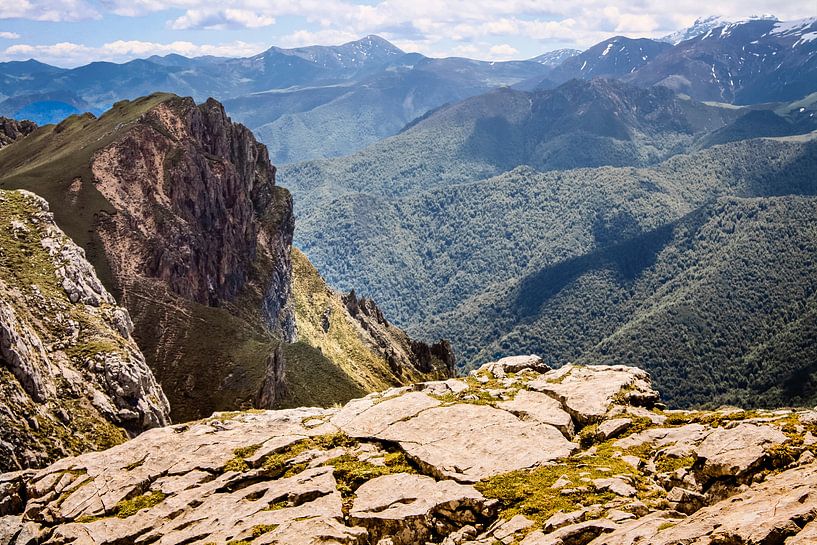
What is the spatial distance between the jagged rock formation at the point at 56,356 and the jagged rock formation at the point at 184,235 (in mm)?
19328

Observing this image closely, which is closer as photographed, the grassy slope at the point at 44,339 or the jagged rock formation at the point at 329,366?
the grassy slope at the point at 44,339

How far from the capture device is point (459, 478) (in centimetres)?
3719

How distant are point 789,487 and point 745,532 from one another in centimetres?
523

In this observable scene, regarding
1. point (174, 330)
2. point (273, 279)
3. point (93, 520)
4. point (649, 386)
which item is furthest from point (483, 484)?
point (273, 279)

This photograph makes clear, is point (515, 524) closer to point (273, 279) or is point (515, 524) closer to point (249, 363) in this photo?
point (249, 363)

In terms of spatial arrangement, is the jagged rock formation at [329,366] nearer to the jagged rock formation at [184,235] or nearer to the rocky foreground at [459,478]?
the jagged rock formation at [184,235]

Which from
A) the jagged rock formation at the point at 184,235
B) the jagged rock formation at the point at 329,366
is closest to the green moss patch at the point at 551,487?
the jagged rock formation at the point at 184,235

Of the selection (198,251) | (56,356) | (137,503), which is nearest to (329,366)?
(198,251)

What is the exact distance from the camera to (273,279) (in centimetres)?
16900

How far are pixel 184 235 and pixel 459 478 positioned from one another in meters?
112

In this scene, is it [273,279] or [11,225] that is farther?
[273,279]

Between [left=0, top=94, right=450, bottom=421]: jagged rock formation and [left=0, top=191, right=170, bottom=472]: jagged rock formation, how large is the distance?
19.3 metres

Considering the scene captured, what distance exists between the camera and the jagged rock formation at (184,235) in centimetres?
11131

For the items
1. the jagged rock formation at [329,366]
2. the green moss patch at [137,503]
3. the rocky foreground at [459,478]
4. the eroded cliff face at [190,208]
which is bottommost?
the jagged rock formation at [329,366]
